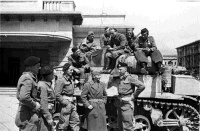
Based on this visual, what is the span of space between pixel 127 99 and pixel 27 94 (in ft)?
9.59

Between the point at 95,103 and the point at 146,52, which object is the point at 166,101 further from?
the point at 95,103

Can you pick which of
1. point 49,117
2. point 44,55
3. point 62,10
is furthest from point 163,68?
point 44,55

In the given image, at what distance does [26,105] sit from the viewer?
4449 millimetres

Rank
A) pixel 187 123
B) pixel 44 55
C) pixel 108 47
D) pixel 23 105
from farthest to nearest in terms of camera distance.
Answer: pixel 44 55
pixel 108 47
pixel 187 123
pixel 23 105

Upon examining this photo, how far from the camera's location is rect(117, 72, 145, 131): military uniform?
637 centimetres

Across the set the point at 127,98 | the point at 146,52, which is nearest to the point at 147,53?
the point at 146,52

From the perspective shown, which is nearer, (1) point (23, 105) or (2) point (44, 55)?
(1) point (23, 105)

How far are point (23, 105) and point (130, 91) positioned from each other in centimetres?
298

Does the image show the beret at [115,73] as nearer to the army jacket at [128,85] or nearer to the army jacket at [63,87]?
the army jacket at [128,85]

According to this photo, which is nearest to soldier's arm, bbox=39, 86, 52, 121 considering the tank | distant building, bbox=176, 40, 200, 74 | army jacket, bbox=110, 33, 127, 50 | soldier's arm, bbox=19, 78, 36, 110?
soldier's arm, bbox=19, 78, 36, 110

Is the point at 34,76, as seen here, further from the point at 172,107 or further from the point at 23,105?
the point at 172,107

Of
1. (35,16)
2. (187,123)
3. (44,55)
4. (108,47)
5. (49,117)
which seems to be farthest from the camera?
(44,55)

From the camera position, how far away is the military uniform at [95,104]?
20.7 ft

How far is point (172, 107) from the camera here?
740cm
